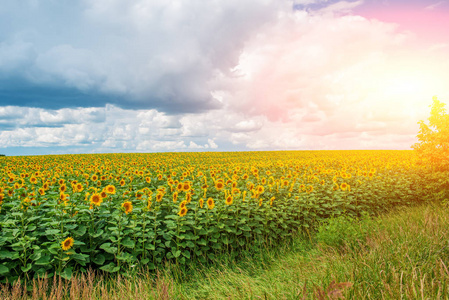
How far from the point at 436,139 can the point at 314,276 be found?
446 inches

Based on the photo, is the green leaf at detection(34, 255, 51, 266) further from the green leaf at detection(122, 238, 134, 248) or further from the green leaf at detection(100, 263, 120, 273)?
the green leaf at detection(122, 238, 134, 248)

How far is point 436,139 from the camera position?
489 inches

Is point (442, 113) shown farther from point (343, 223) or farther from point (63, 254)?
point (63, 254)

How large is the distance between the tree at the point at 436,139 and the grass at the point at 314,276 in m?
6.99

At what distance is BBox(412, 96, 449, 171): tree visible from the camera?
40.2 ft

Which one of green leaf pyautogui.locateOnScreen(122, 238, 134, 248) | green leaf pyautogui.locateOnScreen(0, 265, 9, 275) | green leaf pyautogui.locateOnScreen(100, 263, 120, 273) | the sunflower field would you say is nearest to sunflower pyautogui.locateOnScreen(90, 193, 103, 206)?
the sunflower field

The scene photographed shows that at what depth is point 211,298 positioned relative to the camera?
4.32 metres

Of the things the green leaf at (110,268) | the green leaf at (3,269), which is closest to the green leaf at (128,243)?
the green leaf at (110,268)

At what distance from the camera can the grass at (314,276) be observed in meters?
3.13

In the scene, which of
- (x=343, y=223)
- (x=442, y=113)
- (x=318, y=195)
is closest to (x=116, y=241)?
(x=343, y=223)

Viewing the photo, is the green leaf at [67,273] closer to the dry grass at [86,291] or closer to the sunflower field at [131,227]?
the sunflower field at [131,227]

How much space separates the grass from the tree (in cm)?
699

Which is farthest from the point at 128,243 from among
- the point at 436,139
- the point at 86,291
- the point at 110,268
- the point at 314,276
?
the point at 436,139

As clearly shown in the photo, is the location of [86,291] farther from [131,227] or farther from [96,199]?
[96,199]
